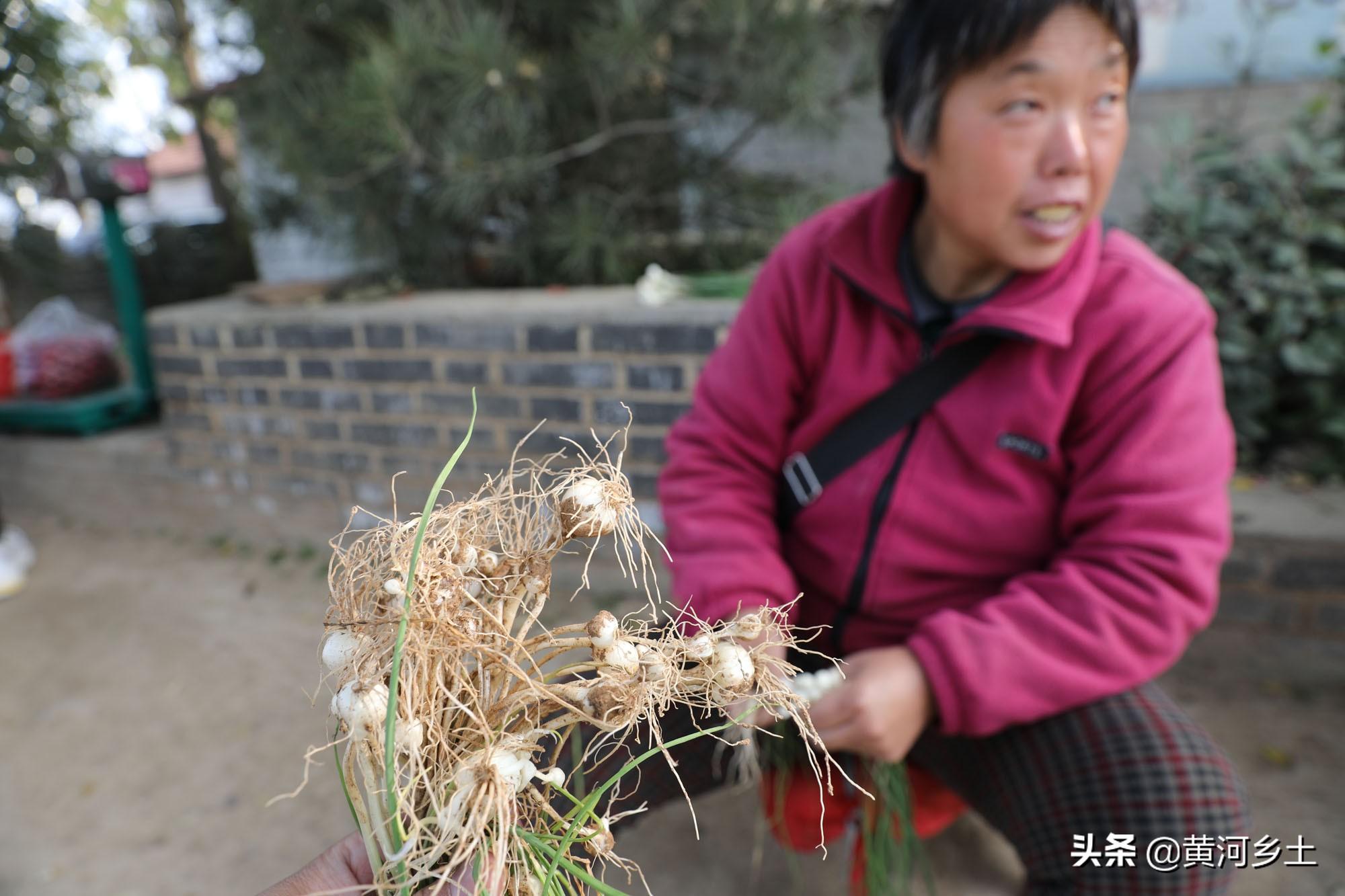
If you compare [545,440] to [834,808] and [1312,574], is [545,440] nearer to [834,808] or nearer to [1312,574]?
[834,808]

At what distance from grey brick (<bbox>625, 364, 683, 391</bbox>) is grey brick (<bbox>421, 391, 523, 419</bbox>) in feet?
1.36

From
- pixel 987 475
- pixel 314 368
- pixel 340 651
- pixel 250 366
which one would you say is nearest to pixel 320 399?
pixel 314 368

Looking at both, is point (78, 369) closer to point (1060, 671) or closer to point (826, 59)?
point (826, 59)

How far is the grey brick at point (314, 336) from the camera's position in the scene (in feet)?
9.23

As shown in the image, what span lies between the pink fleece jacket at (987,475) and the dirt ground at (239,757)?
64 cm

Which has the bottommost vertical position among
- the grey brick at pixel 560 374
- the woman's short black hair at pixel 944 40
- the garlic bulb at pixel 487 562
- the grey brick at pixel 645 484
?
the grey brick at pixel 645 484

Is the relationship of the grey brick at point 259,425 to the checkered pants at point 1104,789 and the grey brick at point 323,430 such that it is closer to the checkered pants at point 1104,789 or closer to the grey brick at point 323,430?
the grey brick at point 323,430

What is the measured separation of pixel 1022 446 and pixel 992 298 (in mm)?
221

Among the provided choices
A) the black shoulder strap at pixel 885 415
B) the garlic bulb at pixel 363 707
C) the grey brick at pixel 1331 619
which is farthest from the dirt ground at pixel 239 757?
the garlic bulb at pixel 363 707

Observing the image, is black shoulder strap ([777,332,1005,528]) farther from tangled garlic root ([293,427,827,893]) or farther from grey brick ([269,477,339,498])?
grey brick ([269,477,339,498])

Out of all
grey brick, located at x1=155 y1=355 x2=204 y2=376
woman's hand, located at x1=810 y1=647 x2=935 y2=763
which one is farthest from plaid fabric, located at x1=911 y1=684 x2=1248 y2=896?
grey brick, located at x1=155 y1=355 x2=204 y2=376

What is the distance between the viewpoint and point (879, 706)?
1.17 metres

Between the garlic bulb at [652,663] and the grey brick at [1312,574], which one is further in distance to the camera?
the grey brick at [1312,574]

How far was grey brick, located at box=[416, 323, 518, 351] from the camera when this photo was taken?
8.46ft
